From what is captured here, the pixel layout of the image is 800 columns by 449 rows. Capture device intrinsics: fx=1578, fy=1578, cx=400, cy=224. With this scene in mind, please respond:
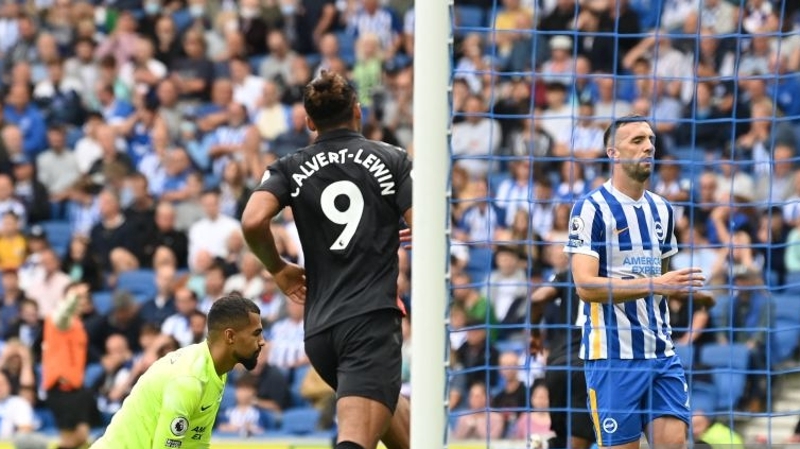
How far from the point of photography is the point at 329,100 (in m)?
6.96

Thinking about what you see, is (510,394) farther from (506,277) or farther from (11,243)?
(11,243)

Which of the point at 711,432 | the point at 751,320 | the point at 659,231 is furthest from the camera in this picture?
the point at 751,320

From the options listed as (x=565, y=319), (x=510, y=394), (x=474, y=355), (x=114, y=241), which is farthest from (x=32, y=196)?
(x=565, y=319)

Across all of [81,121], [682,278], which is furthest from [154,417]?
[81,121]

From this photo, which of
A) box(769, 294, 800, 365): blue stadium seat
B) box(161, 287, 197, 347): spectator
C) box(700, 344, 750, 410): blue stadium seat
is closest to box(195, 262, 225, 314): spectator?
box(161, 287, 197, 347): spectator

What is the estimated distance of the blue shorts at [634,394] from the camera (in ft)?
23.7

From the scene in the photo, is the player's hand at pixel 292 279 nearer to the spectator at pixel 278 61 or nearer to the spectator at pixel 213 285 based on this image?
the spectator at pixel 213 285

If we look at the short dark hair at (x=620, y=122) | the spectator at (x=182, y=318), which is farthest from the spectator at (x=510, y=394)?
the short dark hair at (x=620, y=122)

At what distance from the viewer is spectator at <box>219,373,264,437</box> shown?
45.2 feet

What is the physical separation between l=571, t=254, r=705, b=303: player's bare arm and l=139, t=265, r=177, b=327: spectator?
308 inches

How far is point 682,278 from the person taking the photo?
6727 mm

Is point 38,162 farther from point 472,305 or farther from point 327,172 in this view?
point 327,172

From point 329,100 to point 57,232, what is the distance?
32.9ft

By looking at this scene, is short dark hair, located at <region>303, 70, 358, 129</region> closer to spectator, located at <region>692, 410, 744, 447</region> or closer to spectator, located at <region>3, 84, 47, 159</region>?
spectator, located at <region>692, 410, 744, 447</region>
